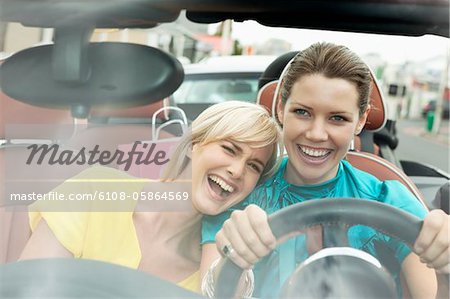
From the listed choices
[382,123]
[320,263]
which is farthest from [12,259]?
[382,123]

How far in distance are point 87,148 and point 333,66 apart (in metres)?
0.57

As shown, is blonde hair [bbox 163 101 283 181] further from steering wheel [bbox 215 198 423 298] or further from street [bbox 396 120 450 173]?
street [bbox 396 120 450 173]

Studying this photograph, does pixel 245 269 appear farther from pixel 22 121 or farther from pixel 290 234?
pixel 22 121

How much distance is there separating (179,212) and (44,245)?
314 millimetres

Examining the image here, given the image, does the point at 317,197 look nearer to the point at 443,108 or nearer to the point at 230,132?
the point at 230,132

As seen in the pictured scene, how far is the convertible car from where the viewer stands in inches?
51.5

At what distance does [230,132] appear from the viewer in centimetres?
139

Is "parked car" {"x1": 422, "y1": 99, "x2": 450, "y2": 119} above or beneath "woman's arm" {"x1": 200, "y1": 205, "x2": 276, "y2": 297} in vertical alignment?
above

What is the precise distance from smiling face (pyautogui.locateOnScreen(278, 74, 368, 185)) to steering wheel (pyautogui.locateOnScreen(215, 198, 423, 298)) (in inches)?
7.2

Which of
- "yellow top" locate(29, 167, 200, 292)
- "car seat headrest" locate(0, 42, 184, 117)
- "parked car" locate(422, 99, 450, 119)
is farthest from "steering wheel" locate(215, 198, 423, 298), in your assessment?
"parked car" locate(422, 99, 450, 119)

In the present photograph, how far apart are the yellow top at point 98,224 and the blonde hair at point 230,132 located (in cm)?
11

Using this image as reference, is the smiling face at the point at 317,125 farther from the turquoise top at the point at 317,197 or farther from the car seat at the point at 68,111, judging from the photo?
the car seat at the point at 68,111

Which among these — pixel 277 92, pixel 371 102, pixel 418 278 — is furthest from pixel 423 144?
pixel 418 278

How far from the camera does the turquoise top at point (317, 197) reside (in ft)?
4.11
